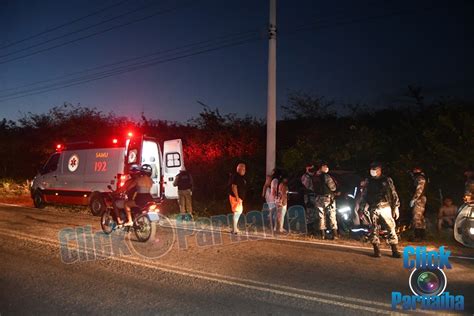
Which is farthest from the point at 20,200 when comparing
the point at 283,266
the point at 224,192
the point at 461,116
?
the point at 461,116

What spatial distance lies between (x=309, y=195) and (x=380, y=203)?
300 cm

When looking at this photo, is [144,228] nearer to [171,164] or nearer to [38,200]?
[171,164]

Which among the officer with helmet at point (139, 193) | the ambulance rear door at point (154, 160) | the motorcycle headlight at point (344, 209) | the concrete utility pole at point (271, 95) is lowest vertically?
the motorcycle headlight at point (344, 209)

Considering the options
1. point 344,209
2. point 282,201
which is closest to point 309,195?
point 282,201

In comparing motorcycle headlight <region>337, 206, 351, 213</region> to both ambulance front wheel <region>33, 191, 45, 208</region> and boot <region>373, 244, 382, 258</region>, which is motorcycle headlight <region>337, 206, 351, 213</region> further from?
A: ambulance front wheel <region>33, 191, 45, 208</region>

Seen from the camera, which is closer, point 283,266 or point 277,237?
point 283,266

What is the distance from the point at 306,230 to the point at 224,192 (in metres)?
6.45

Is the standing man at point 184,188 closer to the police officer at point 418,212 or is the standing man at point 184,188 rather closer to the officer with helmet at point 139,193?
the officer with helmet at point 139,193

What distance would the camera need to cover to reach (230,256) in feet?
27.5

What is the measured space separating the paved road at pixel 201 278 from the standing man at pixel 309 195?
151 centimetres

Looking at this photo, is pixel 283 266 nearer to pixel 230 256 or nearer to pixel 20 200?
pixel 230 256

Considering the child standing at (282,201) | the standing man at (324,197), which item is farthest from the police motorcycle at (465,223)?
the child standing at (282,201)

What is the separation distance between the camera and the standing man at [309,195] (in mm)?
10734

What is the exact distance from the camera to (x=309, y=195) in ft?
36.0
